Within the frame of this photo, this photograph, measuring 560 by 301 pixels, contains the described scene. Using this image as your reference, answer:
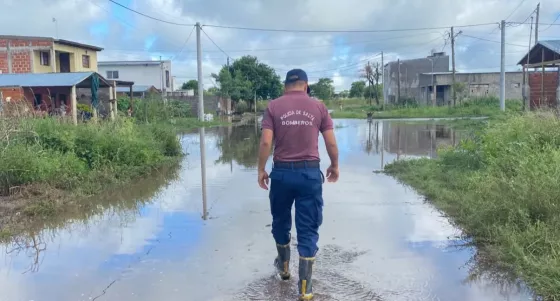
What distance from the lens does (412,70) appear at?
59969 mm

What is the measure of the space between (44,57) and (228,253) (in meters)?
31.3

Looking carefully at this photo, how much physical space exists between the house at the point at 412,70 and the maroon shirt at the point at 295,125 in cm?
5497

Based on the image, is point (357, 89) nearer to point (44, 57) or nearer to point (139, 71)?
point (139, 71)

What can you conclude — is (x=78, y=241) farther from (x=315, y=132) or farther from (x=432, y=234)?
(x=432, y=234)

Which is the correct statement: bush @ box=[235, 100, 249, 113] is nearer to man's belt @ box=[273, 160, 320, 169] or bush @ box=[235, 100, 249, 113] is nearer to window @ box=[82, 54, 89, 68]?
window @ box=[82, 54, 89, 68]

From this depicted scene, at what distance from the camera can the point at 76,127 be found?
1067cm

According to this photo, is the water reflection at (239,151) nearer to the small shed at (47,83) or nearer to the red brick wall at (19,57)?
the small shed at (47,83)

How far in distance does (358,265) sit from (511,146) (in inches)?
143

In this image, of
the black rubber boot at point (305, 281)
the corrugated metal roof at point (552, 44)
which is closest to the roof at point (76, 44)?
the corrugated metal roof at point (552, 44)

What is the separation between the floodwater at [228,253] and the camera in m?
4.38

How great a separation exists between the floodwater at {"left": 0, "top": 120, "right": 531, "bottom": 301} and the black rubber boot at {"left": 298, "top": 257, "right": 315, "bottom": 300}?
0.17m

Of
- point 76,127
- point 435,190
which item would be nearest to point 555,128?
point 435,190

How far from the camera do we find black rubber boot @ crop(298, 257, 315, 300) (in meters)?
4.14

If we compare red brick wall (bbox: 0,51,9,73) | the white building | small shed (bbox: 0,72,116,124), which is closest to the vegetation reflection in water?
Answer: small shed (bbox: 0,72,116,124)
